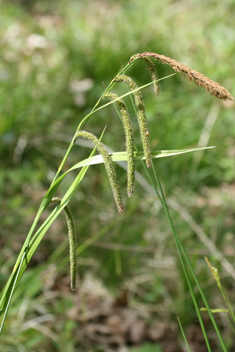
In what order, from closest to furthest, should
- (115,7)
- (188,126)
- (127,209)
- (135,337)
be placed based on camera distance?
1. (135,337)
2. (127,209)
3. (188,126)
4. (115,7)

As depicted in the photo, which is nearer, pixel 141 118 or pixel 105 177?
pixel 141 118

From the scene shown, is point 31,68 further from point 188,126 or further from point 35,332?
point 35,332

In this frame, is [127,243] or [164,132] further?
[164,132]

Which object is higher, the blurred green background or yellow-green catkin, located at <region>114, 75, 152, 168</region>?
the blurred green background

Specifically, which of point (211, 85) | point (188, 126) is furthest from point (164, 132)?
point (211, 85)

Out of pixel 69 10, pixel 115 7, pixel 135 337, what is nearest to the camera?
pixel 135 337

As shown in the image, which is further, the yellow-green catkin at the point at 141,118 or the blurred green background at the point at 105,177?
the blurred green background at the point at 105,177

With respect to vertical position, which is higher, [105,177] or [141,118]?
[105,177]

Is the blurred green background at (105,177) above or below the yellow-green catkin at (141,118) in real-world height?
above
